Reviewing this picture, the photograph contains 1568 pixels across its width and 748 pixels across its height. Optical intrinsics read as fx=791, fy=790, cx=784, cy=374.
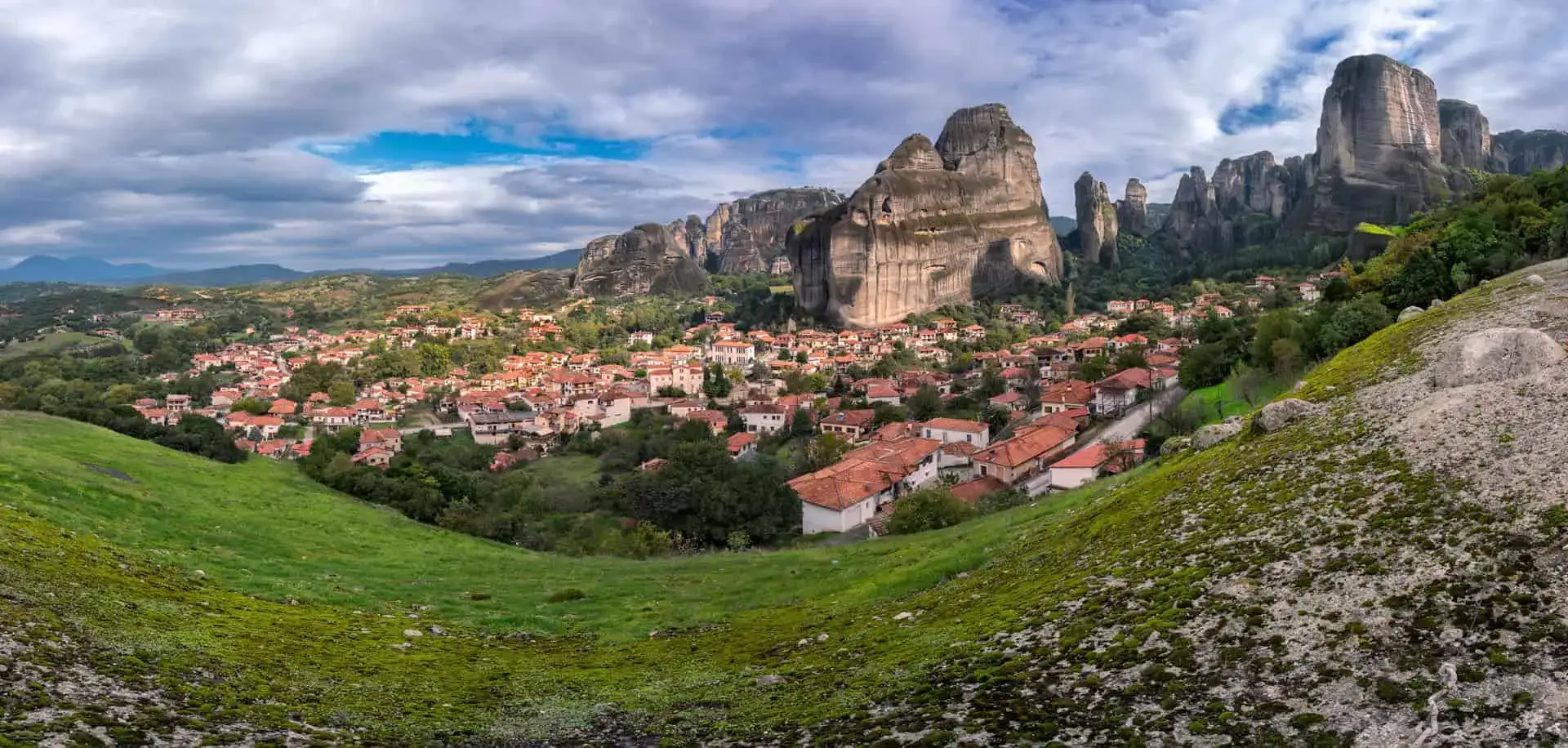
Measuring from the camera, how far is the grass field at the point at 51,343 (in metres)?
133

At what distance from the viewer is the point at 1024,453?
48844mm

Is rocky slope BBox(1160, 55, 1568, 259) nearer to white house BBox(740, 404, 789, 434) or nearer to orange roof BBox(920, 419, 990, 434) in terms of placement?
orange roof BBox(920, 419, 990, 434)

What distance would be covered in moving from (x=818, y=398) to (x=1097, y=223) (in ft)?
414

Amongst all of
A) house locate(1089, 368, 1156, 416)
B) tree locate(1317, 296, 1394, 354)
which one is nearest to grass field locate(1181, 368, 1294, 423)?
tree locate(1317, 296, 1394, 354)

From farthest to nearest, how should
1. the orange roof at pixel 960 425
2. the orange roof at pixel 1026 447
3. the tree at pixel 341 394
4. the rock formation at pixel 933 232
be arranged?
the rock formation at pixel 933 232 → the tree at pixel 341 394 → the orange roof at pixel 960 425 → the orange roof at pixel 1026 447

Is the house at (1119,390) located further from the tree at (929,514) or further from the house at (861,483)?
the tree at (929,514)

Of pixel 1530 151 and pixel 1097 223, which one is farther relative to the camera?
pixel 1097 223

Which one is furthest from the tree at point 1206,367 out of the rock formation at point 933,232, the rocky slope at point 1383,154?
the rocky slope at point 1383,154

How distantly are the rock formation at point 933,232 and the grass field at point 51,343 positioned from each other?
131 metres

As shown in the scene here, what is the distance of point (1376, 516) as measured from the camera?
11.8 metres

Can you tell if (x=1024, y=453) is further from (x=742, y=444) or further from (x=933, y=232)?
(x=933, y=232)

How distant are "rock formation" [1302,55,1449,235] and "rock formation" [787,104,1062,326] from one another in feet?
165

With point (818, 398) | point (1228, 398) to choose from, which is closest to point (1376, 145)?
point (818, 398)

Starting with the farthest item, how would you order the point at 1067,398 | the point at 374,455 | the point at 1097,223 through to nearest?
the point at 1097,223
the point at 1067,398
the point at 374,455
